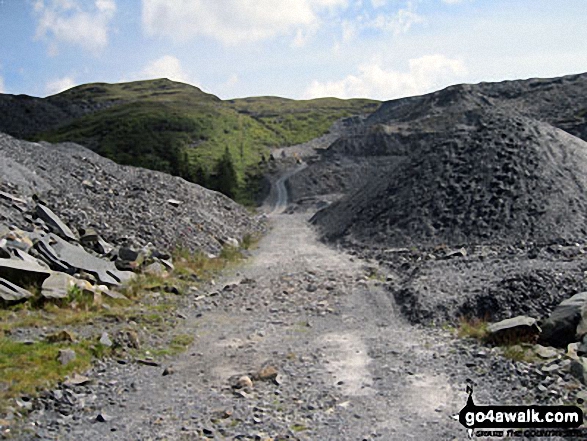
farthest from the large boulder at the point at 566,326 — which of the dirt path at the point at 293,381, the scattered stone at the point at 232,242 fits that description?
the scattered stone at the point at 232,242

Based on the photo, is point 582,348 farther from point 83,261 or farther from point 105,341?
point 83,261

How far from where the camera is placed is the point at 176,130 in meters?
83.4

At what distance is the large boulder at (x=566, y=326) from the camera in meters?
10.4

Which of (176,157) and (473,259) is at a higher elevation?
(176,157)

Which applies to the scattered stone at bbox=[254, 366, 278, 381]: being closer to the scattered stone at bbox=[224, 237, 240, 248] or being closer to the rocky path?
the rocky path

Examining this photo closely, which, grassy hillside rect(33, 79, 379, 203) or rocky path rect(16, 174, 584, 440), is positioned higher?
grassy hillside rect(33, 79, 379, 203)

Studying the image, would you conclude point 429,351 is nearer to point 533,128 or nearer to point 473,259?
point 473,259

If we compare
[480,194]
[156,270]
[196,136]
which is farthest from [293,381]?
[196,136]

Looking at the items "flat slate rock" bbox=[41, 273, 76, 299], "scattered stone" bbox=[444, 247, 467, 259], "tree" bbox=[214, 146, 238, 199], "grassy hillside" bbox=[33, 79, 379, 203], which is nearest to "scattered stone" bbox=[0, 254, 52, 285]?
"flat slate rock" bbox=[41, 273, 76, 299]

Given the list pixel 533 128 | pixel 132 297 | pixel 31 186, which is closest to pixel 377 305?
pixel 132 297

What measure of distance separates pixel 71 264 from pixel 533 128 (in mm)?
24140

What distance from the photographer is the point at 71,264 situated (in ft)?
46.8

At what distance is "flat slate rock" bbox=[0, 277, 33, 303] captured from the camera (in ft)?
38.5

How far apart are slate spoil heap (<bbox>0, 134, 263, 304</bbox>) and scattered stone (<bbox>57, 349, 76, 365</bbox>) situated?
3271mm
